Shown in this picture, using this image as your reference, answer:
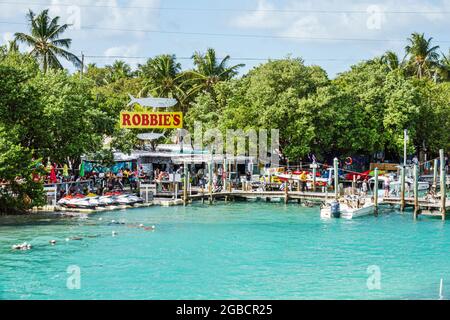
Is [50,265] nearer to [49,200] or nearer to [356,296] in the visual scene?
[356,296]

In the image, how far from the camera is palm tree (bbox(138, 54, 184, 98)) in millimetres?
74688

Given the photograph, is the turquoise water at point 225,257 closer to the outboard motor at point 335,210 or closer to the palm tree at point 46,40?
the outboard motor at point 335,210

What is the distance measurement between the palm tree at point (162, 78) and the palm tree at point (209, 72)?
1863 mm

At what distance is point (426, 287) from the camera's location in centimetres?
2633

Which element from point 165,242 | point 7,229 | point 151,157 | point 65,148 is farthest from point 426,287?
point 151,157

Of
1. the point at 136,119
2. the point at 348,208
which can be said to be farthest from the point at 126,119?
the point at 348,208

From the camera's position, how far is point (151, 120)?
166ft

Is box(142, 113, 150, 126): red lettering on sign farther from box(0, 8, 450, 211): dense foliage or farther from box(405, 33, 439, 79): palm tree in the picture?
box(405, 33, 439, 79): palm tree

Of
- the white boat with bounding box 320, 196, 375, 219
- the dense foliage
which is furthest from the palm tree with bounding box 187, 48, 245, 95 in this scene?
the white boat with bounding box 320, 196, 375, 219

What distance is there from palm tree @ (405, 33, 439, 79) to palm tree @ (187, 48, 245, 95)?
75.6ft

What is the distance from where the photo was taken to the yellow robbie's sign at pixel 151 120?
5006cm

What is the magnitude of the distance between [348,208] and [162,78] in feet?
113

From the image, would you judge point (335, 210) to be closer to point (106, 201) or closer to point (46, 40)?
point (106, 201)

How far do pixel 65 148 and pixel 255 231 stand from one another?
49.7 ft
